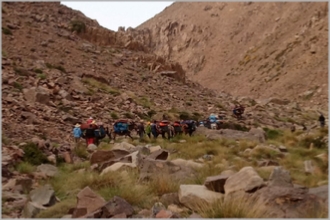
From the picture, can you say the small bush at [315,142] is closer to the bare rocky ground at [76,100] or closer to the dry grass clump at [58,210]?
the bare rocky ground at [76,100]

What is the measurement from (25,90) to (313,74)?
103ft

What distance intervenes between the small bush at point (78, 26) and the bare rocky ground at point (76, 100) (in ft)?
0.23

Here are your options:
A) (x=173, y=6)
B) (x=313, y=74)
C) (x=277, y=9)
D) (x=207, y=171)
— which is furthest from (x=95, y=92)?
(x=173, y=6)

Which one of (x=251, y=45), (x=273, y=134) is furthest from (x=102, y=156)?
(x=251, y=45)

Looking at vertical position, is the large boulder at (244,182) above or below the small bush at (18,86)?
below

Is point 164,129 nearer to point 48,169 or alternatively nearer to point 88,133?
point 88,133

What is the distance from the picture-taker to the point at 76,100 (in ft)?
63.6

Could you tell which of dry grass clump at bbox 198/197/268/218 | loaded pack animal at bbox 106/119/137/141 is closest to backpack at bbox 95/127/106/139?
loaded pack animal at bbox 106/119/137/141

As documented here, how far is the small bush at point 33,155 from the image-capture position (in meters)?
9.73

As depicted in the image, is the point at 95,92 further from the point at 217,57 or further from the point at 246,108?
the point at 217,57

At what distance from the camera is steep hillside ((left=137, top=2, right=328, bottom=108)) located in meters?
44.1

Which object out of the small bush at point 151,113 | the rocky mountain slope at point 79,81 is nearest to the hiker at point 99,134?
the rocky mountain slope at point 79,81

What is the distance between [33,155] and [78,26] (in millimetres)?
23443

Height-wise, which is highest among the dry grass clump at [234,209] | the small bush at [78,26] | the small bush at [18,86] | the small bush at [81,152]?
the small bush at [78,26]
